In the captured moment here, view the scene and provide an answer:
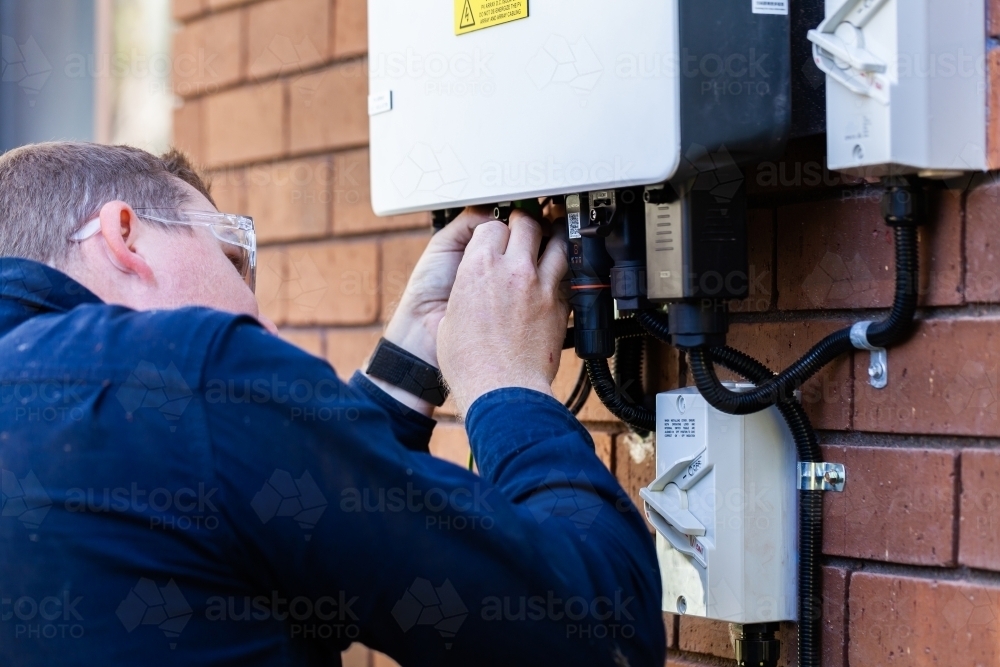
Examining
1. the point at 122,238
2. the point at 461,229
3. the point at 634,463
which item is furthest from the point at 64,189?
the point at 634,463

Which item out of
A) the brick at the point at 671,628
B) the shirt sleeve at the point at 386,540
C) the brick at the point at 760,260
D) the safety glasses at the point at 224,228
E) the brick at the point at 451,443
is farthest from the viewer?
the brick at the point at 451,443

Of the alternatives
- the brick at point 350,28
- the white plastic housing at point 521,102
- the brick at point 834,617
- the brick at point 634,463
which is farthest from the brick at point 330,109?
the brick at point 834,617

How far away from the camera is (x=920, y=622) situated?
3.55 ft

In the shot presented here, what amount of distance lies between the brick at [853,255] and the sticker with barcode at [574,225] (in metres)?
0.23

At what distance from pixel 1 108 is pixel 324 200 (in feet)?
5.88

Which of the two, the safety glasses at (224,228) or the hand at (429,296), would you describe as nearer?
the safety glasses at (224,228)

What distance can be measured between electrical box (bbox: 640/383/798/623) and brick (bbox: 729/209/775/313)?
0.39 feet

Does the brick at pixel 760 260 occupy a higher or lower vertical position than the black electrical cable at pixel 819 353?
higher

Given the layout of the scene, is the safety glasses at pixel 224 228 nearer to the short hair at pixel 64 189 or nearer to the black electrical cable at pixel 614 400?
the short hair at pixel 64 189

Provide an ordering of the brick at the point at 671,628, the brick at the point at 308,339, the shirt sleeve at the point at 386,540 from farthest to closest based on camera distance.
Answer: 1. the brick at the point at 308,339
2. the brick at the point at 671,628
3. the shirt sleeve at the point at 386,540

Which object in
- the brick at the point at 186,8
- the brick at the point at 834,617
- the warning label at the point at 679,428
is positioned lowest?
the brick at the point at 834,617

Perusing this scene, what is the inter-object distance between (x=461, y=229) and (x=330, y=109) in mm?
681

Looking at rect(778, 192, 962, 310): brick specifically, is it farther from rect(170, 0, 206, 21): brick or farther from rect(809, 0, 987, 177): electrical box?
rect(170, 0, 206, 21): brick

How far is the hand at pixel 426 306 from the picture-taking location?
1346mm
